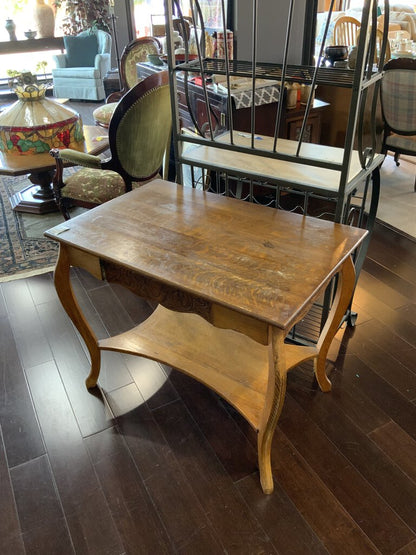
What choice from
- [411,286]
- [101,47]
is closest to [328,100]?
[411,286]

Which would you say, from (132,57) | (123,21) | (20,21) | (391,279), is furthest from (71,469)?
(20,21)

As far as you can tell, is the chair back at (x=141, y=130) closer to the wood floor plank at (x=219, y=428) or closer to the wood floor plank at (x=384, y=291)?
the wood floor plank at (x=219, y=428)

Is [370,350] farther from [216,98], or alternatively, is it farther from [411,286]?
[216,98]

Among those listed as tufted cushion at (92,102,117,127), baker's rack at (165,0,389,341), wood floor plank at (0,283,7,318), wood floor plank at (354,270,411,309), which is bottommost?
wood floor plank at (0,283,7,318)

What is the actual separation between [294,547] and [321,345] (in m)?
0.67

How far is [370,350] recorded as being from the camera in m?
1.99

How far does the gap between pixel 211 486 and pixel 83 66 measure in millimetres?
6495

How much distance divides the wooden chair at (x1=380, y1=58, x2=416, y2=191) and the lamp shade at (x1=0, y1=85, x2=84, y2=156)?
2.04 meters

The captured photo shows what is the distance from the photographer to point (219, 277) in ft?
4.12

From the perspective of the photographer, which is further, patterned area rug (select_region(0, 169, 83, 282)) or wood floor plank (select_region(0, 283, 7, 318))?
patterned area rug (select_region(0, 169, 83, 282))

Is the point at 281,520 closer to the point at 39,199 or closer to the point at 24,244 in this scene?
the point at 24,244

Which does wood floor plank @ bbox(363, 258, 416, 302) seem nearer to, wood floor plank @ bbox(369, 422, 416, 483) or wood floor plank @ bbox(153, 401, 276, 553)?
wood floor plank @ bbox(369, 422, 416, 483)

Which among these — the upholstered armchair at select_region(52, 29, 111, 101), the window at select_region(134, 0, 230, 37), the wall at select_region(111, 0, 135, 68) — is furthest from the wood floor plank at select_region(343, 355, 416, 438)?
the wall at select_region(111, 0, 135, 68)

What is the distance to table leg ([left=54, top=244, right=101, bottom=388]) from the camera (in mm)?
1536
